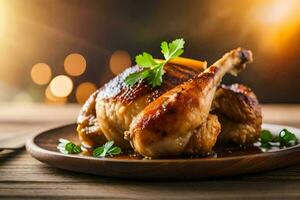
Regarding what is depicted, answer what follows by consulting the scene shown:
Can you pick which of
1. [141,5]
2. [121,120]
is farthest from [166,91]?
[141,5]

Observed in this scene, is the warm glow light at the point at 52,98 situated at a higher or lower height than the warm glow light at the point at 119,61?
lower

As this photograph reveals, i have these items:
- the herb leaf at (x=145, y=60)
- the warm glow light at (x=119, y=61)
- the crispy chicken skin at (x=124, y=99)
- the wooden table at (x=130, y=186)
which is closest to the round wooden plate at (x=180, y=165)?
the wooden table at (x=130, y=186)

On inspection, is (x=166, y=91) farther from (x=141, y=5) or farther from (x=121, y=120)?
(x=141, y=5)

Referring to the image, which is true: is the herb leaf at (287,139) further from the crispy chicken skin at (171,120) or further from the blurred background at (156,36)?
the blurred background at (156,36)

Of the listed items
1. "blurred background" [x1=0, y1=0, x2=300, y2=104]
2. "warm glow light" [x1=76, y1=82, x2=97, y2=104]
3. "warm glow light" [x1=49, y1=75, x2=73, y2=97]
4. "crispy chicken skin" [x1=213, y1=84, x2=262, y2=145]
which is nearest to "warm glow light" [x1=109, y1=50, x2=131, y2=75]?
"blurred background" [x1=0, y1=0, x2=300, y2=104]

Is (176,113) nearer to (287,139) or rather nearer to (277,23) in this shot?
(287,139)

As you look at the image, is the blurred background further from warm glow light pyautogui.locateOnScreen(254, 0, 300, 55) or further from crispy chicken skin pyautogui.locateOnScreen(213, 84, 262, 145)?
crispy chicken skin pyautogui.locateOnScreen(213, 84, 262, 145)

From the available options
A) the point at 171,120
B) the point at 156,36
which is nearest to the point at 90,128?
the point at 171,120
